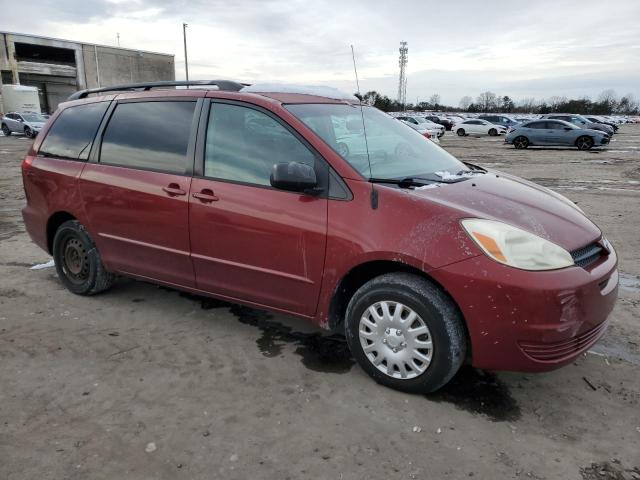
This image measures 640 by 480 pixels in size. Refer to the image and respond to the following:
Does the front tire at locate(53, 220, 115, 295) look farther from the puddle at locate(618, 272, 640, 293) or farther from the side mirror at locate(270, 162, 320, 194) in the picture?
the puddle at locate(618, 272, 640, 293)

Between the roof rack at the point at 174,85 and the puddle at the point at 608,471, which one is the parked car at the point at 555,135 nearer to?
the roof rack at the point at 174,85

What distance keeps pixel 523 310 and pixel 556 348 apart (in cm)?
31

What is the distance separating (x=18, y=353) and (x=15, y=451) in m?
1.18

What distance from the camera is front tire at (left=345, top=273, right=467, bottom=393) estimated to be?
110 inches

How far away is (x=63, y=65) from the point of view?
57.7 m

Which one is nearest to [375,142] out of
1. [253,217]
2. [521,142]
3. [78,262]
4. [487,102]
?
[253,217]

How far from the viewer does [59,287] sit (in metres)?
4.82

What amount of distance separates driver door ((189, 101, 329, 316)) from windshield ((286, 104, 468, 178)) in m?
0.22

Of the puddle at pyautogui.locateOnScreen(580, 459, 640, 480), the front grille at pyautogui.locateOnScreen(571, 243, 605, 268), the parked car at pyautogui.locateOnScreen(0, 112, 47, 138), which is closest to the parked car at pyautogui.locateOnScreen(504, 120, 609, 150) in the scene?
the front grille at pyautogui.locateOnScreen(571, 243, 605, 268)

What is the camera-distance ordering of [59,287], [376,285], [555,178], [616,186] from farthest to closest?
[555,178] → [616,186] → [59,287] → [376,285]

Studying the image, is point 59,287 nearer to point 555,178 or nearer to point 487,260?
point 487,260

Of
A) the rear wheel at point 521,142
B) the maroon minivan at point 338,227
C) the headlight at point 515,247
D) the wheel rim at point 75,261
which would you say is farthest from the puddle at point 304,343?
the rear wheel at point 521,142

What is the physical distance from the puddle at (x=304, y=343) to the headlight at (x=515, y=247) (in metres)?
1.25

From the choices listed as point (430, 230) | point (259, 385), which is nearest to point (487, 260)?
point (430, 230)
